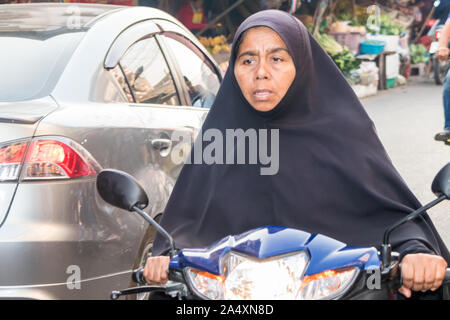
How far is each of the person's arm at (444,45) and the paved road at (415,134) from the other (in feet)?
4.18

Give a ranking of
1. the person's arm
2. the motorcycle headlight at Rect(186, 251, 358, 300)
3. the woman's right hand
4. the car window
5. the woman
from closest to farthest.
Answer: the motorcycle headlight at Rect(186, 251, 358, 300)
the woman's right hand
the woman
the car window
the person's arm

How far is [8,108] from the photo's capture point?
314cm

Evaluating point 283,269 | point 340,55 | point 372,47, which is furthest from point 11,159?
point 372,47

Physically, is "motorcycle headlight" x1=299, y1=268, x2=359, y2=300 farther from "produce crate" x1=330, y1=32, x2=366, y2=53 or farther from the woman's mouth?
"produce crate" x1=330, y1=32, x2=366, y2=53

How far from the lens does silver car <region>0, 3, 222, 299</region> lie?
2977 mm

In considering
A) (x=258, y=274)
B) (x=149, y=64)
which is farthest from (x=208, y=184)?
(x=149, y=64)

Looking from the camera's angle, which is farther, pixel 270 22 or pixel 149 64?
pixel 149 64

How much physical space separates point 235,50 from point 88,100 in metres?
0.98

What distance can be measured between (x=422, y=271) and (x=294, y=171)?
546mm

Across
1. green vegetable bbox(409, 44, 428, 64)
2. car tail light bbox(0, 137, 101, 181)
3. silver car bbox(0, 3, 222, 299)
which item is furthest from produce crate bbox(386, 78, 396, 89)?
car tail light bbox(0, 137, 101, 181)

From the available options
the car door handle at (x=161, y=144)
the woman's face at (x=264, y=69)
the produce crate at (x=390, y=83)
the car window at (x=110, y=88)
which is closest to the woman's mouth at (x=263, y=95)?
the woman's face at (x=264, y=69)

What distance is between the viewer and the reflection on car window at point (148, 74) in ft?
13.1

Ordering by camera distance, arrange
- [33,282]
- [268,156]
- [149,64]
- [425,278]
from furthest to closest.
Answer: [149,64], [33,282], [268,156], [425,278]
